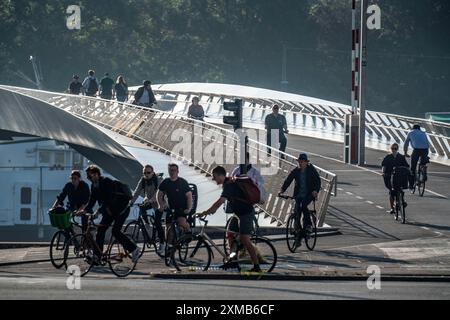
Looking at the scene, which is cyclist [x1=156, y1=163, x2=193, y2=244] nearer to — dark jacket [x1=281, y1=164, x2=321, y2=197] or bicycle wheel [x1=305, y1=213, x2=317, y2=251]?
dark jacket [x1=281, y1=164, x2=321, y2=197]

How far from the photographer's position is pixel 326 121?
45719 mm

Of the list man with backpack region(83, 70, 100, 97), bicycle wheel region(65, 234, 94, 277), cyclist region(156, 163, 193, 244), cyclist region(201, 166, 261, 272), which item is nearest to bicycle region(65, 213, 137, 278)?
bicycle wheel region(65, 234, 94, 277)

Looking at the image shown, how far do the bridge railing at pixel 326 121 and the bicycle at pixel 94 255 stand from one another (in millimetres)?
19716

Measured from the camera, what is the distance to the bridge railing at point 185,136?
25609 mm

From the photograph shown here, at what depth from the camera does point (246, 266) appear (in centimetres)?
1902

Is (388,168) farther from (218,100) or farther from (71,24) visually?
(71,24)

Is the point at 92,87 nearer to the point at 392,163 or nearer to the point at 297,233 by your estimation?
the point at 392,163

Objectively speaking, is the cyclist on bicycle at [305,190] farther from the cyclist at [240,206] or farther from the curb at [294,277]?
the cyclist at [240,206]

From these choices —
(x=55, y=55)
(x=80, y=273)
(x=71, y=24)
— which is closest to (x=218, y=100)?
(x=80, y=273)

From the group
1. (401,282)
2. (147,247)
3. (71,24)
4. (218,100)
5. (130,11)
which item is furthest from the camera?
(130,11)

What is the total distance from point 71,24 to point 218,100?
4189cm

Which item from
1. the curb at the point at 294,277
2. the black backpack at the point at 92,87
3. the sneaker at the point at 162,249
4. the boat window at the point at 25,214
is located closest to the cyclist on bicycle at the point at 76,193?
the sneaker at the point at 162,249

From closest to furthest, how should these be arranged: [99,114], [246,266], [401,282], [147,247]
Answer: [401,282]
[246,266]
[147,247]
[99,114]

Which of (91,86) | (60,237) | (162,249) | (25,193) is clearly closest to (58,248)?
(60,237)
